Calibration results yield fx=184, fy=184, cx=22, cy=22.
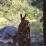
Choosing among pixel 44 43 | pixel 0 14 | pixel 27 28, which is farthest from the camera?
pixel 0 14

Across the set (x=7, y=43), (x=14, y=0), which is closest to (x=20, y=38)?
(x=7, y=43)

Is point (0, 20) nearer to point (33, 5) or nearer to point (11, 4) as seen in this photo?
point (11, 4)

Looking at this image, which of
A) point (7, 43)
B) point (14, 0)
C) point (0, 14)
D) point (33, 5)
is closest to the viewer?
point (7, 43)

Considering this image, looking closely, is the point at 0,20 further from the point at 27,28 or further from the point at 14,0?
the point at 27,28

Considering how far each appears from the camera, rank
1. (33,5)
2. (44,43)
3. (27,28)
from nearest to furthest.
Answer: (27,28) → (44,43) → (33,5)

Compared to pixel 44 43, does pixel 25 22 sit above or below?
above

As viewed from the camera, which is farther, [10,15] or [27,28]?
[10,15]

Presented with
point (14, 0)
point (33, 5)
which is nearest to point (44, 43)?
point (14, 0)

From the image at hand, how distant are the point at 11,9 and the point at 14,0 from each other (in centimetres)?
54

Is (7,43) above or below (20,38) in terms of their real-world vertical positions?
below

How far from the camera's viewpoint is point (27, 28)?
2232 mm

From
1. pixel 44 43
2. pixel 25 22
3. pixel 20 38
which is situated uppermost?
pixel 25 22

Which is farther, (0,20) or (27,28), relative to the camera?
(0,20)

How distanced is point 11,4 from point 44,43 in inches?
204
